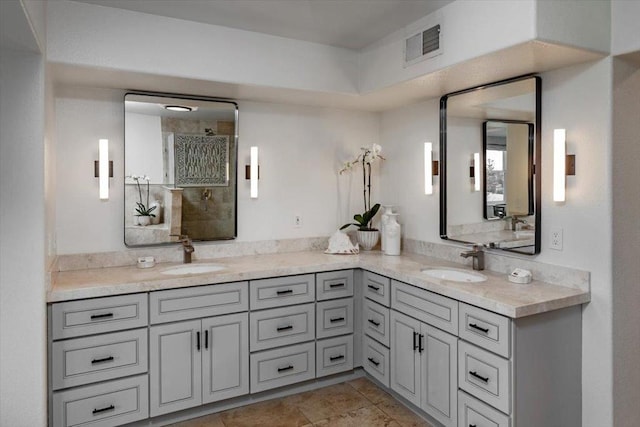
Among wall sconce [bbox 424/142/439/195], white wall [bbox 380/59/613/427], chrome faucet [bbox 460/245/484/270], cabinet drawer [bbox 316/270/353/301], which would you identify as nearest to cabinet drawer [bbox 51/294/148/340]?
cabinet drawer [bbox 316/270/353/301]

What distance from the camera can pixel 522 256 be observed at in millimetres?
2643

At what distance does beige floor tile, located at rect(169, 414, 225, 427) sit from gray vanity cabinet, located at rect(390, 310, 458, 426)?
116 cm

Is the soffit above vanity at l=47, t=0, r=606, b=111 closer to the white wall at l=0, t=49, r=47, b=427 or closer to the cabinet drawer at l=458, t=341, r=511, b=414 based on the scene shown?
the white wall at l=0, t=49, r=47, b=427

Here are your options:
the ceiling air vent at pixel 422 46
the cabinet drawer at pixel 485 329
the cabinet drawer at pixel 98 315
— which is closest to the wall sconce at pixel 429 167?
the ceiling air vent at pixel 422 46

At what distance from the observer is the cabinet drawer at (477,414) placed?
6.97 ft

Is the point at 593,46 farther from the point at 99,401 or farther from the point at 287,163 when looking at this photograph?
the point at 99,401

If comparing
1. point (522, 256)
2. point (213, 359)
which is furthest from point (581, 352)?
point (213, 359)

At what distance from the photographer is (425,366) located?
263 centimetres

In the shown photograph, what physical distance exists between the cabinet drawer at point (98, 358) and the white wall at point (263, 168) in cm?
74

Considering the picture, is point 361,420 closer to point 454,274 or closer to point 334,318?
point 334,318

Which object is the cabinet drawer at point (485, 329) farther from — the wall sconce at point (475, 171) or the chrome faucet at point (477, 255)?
the wall sconce at point (475, 171)

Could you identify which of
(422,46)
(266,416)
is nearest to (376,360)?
(266,416)

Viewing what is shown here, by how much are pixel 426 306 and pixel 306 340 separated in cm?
93

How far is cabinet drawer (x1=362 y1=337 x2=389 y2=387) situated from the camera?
300 centimetres
